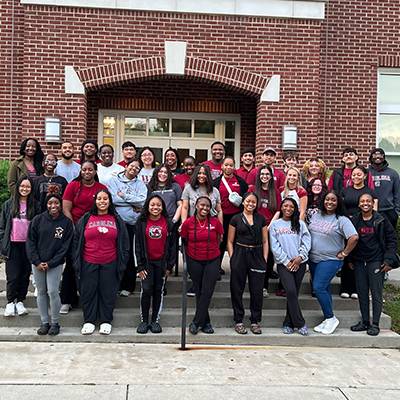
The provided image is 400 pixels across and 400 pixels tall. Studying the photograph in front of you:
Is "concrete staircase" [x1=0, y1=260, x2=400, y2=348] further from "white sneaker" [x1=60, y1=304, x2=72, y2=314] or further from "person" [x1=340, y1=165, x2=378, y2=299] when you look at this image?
"person" [x1=340, y1=165, x2=378, y2=299]

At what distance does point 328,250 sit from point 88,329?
2.96 meters

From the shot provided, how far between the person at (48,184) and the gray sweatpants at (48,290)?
2.59ft

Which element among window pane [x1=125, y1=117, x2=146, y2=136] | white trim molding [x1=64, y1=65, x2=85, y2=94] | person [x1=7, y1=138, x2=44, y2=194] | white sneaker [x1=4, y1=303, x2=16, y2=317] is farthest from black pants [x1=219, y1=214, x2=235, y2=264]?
window pane [x1=125, y1=117, x2=146, y2=136]

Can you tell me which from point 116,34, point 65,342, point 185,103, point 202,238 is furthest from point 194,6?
point 65,342

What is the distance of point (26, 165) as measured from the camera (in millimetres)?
6559

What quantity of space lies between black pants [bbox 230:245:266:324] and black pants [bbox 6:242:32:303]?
245 cm

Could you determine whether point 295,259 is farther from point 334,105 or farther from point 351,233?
point 334,105

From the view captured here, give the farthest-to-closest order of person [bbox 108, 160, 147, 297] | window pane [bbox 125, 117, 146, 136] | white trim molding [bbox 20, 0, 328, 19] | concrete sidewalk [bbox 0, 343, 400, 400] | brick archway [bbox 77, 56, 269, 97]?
window pane [bbox 125, 117, 146, 136], brick archway [bbox 77, 56, 269, 97], white trim molding [bbox 20, 0, 328, 19], person [bbox 108, 160, 147, 297], concrete sidewalk [bbox 0, 343, 400, 400]

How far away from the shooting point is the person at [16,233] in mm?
5949

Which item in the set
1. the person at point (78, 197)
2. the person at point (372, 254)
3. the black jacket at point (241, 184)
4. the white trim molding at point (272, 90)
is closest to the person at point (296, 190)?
the black jacket at point (241, 184)

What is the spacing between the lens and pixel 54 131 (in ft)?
30.5

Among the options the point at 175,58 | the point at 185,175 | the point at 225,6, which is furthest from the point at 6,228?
the point at 225,6

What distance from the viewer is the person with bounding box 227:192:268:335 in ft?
19.7

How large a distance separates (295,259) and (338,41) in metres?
6.40
